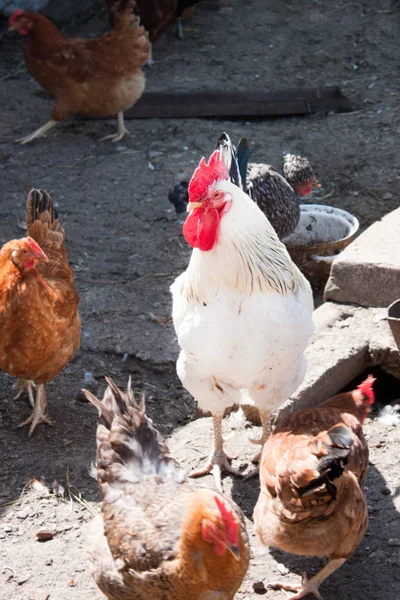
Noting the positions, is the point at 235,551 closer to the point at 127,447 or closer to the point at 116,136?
the point at 127,447

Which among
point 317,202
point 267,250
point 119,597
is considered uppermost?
point 267,250

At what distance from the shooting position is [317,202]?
695 cm

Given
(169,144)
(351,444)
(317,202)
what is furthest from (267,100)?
(351,444)

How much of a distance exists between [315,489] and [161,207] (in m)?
4.41

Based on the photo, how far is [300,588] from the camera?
10.9ft

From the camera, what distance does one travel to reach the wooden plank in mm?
8305

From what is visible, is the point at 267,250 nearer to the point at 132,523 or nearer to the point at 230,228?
the point at 230,228

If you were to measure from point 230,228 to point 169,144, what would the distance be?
Result: 4.52 metres

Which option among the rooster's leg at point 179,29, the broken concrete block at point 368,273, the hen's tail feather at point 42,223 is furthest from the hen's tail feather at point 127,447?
the rooster's leg at point 179,29

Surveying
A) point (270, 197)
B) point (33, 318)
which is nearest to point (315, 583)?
point (33, 318)

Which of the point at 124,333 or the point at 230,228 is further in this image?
the point at 124,333

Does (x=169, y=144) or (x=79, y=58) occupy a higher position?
(x=79, y=58)

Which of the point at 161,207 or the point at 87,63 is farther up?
the point at 87,63

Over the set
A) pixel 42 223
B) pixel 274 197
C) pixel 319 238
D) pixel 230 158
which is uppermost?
pixel 230 158
